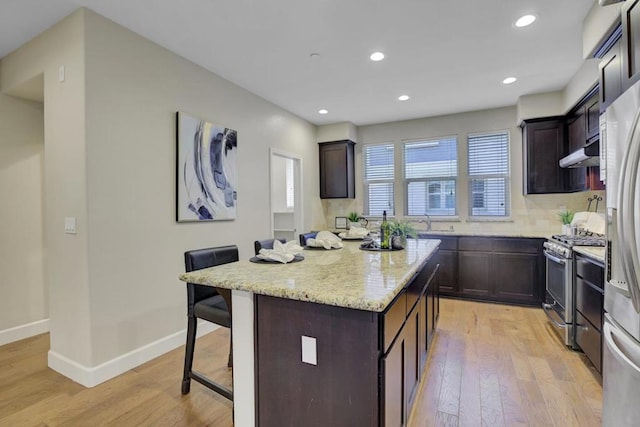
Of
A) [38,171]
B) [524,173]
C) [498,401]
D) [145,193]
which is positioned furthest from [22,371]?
[524,173]

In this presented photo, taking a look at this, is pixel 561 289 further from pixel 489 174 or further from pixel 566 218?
pixel 489 174

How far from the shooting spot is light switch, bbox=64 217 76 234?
237cm

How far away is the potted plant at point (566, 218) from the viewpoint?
146 inches

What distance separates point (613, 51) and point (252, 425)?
9.87ft

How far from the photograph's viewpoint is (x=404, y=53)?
9.95 feet

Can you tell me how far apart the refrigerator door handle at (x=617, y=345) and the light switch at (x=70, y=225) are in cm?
330

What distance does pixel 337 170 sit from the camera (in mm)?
5488

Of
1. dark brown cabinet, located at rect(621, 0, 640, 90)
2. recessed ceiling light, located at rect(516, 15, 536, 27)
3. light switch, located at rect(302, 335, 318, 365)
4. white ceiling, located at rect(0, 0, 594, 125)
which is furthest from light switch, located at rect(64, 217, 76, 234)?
recessed ceiling light, located at rect(516, 15, 536, 27)

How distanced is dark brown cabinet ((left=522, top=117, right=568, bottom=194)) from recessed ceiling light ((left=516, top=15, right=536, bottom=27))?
1.99 m

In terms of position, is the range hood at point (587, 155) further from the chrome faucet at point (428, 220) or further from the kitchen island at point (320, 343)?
the kitchen island at point (320, 343)

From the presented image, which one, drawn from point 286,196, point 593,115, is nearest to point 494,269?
point 593,115

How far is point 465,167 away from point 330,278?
4162 millimetres

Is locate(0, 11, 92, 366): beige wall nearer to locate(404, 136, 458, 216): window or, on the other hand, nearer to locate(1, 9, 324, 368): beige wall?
locate(1, 9, 324, 368): beige wall

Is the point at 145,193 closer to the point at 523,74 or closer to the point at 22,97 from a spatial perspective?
the point at 22,97
